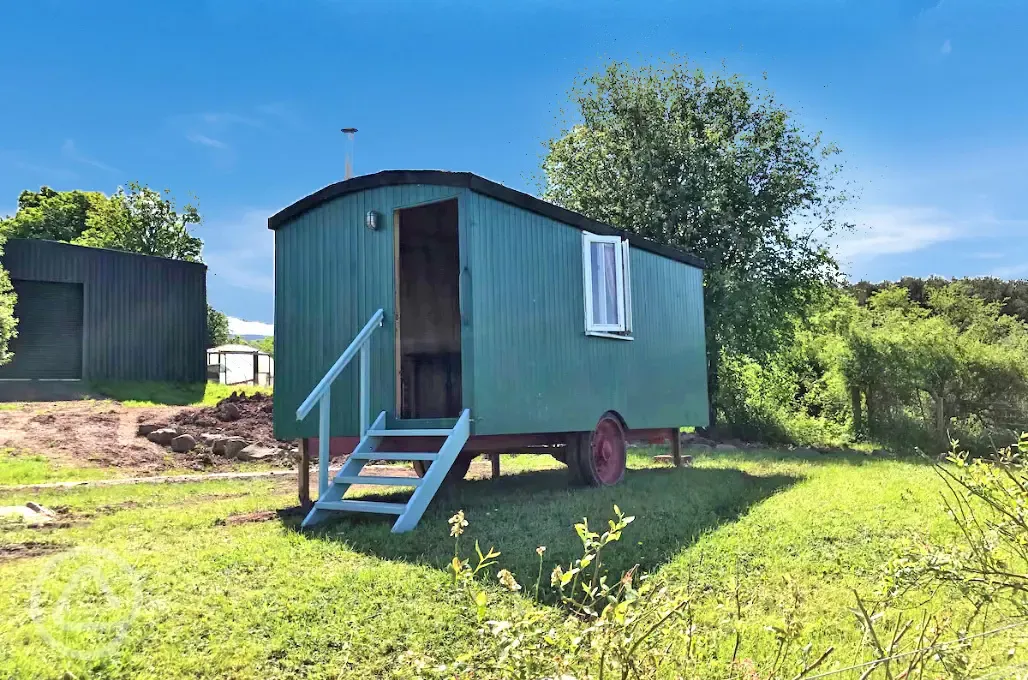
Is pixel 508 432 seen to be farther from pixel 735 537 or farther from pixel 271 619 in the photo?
pixel 271 619

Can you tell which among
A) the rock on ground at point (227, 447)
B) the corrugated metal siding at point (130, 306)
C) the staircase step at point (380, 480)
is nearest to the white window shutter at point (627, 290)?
the staircase step at point (380, 480)

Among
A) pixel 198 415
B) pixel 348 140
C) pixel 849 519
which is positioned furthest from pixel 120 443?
pixel 849 519

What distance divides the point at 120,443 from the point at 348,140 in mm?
6739

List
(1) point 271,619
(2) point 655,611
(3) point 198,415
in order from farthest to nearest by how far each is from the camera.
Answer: (3) point 198,415 < (1) point 271,619 < (2) point 655,611

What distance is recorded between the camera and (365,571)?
418 centimetres

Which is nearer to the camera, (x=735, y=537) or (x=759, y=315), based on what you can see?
(x=735, y=537)

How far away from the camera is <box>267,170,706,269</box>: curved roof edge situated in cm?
646

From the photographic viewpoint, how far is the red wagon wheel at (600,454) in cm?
758

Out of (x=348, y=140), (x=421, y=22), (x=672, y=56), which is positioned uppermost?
(x=672, y=56)

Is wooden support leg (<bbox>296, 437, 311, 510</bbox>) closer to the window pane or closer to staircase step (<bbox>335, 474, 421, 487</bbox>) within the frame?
staircase step (<bbox>335, 474, 421, 487</bbox>)

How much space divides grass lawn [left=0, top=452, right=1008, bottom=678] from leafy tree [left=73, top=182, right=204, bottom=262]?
25.8 meters

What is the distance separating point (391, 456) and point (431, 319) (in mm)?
3161

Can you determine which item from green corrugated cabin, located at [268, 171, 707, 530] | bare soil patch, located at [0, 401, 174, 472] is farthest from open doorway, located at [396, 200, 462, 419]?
bare soil patch, located at [0, 401, 174, 472]

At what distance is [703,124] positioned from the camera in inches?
671
